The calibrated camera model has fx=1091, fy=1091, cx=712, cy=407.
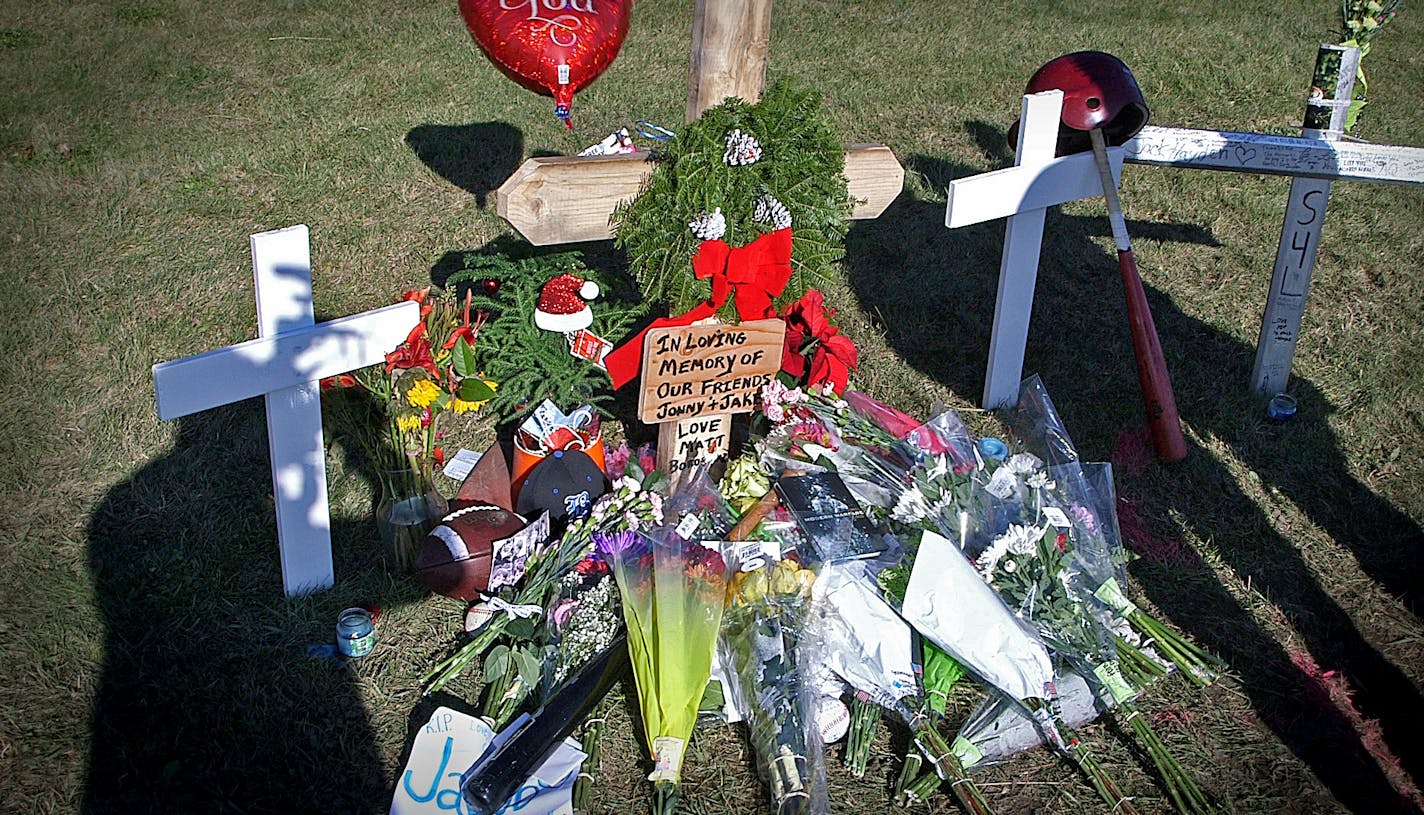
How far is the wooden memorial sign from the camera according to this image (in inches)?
144

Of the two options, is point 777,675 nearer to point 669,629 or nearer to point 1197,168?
point 669,629

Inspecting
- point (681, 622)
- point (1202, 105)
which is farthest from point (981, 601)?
point (1202, 105)

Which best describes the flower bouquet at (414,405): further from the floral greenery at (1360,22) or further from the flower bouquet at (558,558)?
the floral greenery at (1360,22)

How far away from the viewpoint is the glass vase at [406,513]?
12.3ft

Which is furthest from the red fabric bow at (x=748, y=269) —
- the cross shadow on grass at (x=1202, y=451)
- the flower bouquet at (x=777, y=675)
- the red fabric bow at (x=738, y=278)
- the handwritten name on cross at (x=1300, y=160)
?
the handwritten name on cross at (x=1300, y=160)

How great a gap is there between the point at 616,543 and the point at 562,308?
1.01 metres

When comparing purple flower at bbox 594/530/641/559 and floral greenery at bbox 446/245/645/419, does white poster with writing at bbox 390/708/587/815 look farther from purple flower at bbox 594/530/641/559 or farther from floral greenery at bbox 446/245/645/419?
floral greenery at bbox 446/245/645/419

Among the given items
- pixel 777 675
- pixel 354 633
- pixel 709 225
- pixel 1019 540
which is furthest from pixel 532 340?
pixel 1019 540

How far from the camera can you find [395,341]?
356 cm

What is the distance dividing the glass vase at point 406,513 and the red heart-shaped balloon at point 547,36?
162cm

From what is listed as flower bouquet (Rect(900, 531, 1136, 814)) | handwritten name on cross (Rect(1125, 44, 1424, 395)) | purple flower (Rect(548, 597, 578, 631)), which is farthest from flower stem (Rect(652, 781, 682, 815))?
handwritten name on cross (Rect(1125, 44, 1424, 395))

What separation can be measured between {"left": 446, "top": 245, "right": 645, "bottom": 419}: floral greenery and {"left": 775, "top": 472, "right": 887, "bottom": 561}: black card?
906 mm

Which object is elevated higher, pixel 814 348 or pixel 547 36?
pixel 547 36

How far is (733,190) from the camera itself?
365cm
